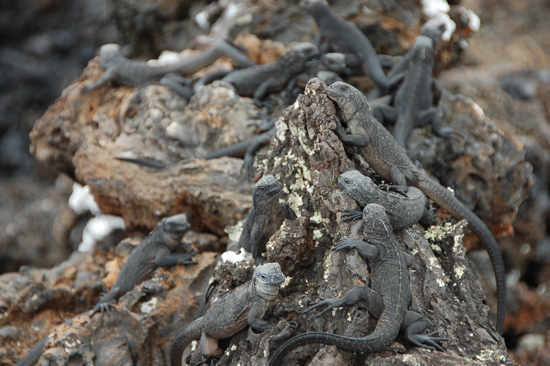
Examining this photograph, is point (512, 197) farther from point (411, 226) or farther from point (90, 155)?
point (90, 155)

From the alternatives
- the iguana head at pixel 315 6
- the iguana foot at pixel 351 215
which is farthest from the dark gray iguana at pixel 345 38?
the iguana foot at pixel 351 215

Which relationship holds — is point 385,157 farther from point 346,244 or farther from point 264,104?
point 264,104

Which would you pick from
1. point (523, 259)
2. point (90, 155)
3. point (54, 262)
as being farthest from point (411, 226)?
point (54, 262)

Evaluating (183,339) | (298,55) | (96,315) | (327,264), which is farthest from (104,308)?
(298,55)

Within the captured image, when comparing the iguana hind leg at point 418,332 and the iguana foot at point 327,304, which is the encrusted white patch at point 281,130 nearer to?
the iguana foot at point 327,304

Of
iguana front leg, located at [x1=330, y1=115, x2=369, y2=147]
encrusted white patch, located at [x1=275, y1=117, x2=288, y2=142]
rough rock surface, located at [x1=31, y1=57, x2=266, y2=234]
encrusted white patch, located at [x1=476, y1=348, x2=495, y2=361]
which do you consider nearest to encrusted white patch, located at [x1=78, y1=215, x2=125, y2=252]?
rough rock surface, located at [x1=31, y1=57, x2=266, y2=234]

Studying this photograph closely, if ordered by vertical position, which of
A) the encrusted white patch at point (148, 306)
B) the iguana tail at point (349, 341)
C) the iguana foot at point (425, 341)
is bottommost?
the encrusted white patch at point (148, 306)
